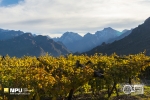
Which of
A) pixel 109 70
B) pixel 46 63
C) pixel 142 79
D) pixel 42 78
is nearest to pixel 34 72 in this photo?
pixel 42 78

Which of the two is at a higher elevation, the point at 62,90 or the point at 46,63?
the point at 46,63

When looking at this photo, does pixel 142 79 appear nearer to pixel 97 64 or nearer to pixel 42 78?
pixel 97 64

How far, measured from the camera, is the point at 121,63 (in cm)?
3103

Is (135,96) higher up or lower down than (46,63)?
lower down

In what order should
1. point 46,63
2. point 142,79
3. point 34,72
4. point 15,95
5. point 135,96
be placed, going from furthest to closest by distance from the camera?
point 142,79 < point 135,96 < point 46,63 < point 34,72 < point 15,95

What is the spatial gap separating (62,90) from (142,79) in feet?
→ 135

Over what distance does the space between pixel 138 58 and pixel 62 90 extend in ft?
49.0

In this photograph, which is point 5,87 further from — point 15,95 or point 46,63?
point 46,63

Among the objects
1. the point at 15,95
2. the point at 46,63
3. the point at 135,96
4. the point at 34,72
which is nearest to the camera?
the point at 15,95

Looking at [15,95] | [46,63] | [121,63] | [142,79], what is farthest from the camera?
[142,79]

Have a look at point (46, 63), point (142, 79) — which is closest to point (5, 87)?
point (46, 63)

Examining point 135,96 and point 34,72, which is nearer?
point 34,72

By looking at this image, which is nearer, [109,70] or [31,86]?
[31,86]

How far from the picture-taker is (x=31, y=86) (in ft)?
61.3
